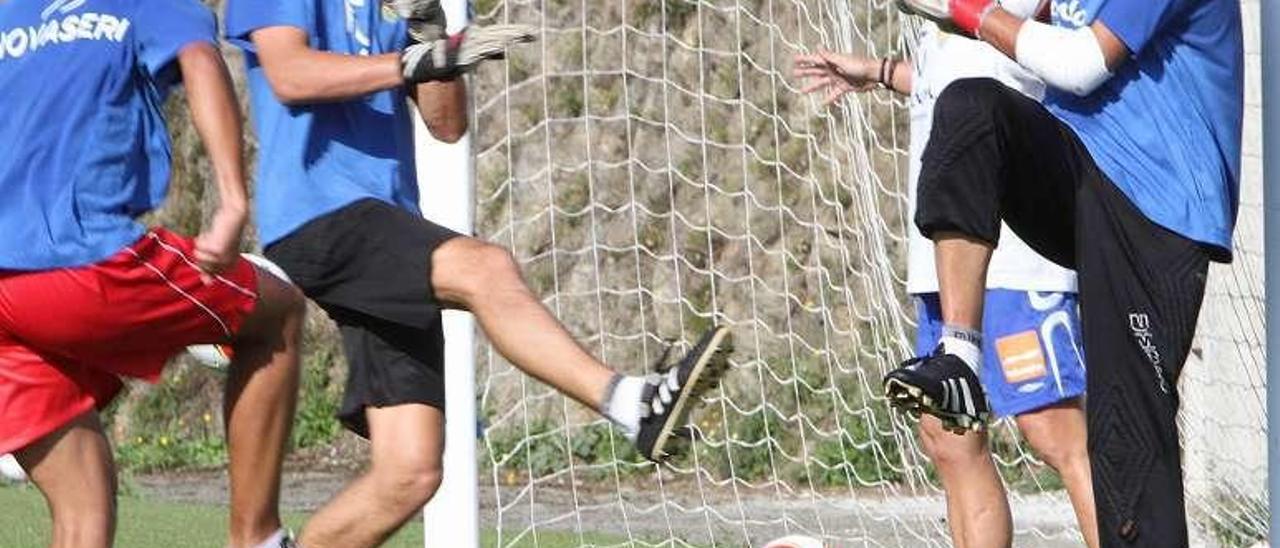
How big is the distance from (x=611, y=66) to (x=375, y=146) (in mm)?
4680

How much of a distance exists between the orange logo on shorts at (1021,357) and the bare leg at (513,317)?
1809 mm

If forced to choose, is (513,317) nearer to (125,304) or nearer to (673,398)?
(673,398)

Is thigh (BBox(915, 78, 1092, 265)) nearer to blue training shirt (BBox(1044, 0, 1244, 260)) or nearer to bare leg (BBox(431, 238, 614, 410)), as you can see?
blue training shirt (BBox(1044, 0, 1244, 260))

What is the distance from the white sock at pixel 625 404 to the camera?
584 cm

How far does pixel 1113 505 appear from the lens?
5.95 metres

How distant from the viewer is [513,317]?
241 inches

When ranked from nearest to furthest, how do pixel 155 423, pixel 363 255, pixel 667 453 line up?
1. pixel 667 453
2. pixel 363 255
3. pixel 155 423

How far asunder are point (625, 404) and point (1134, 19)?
1339mm

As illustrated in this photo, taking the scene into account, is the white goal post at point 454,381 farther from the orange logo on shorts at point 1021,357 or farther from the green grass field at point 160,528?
the green grass field at point 160,528

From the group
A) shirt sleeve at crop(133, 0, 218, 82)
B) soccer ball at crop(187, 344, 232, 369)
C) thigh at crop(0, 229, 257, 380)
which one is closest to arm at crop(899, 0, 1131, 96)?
shirt sleeve at crop(133, 0, 218, 82)

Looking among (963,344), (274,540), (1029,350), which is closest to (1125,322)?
(963,344)

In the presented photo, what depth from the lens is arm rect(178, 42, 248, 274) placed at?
5980 millimetres

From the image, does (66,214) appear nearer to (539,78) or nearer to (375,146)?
(375,146)

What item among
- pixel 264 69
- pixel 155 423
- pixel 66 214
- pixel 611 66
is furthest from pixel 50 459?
pixel 155 423
